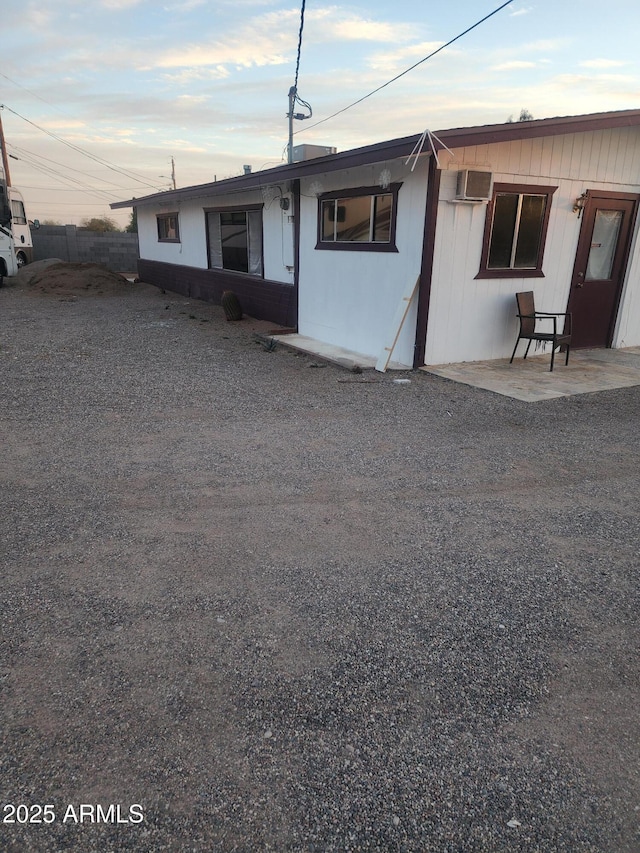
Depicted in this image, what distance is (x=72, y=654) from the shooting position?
2.23 m

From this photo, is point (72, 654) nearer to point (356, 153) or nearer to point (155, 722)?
point (155, 722)

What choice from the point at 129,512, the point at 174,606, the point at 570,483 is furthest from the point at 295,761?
the point at 570,483

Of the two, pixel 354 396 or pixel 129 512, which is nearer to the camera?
pixel 129 512

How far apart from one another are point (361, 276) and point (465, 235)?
1682 mm

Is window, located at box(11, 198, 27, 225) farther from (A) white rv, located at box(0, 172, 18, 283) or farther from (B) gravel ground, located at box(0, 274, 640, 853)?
(B) gravel ground, located at box(0, 274, 640, 853)

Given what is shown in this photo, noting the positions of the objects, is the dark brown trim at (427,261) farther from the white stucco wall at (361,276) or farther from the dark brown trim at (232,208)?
the dark brown trim at (232,208)

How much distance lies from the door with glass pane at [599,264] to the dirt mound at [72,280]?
12880 millimetres

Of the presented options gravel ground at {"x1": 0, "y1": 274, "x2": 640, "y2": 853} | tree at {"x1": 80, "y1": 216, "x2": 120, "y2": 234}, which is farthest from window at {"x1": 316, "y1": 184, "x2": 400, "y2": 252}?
tree at {"x1": 80, "y1": 216, "x2": 120, "y2": 234}

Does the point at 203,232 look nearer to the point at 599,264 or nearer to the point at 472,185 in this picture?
the point at 472,185

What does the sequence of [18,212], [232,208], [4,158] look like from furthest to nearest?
[4,158]
[18,212]
[232,208]

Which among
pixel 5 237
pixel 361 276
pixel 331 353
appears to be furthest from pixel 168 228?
pixel 331 353

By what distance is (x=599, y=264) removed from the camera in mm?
8469

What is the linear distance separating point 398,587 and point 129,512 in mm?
1773

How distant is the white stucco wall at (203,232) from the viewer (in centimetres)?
1019
